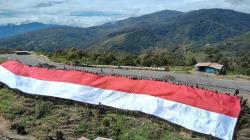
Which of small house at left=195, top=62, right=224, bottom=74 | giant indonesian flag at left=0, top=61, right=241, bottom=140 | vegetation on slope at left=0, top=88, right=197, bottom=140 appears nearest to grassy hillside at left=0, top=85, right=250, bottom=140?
vegetation on slope at left=0, top=88, right=197, bottom=140

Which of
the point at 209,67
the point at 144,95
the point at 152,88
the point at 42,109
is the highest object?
the point at 152,88

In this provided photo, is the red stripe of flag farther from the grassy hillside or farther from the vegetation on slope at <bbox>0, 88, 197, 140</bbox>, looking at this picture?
the vegetation on slope at <bbox>0, 88, 197, 140</bbox>

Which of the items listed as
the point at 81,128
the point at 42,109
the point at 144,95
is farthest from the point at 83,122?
the point at 144,95

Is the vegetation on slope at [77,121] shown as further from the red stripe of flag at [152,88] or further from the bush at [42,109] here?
the red stripe of flag at [152,88]

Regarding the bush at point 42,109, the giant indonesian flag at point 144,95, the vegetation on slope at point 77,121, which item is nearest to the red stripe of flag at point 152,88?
the giant indonesian flag at point 144,95

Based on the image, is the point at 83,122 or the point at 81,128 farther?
the point at 83,122

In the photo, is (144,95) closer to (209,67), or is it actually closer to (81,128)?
(81,128)

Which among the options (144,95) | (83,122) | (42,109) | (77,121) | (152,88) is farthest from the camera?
(42,109)

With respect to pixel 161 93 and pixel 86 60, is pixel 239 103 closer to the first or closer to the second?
pixel 161 93
